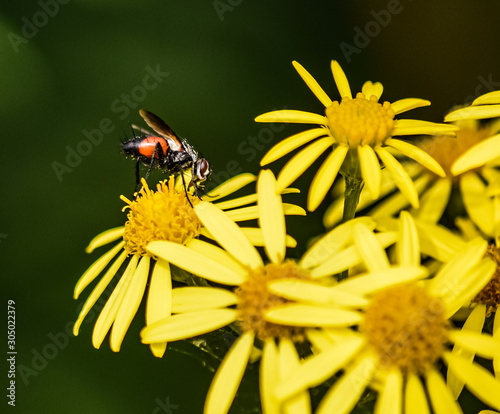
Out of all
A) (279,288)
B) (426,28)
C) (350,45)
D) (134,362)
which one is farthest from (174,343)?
(426,28)

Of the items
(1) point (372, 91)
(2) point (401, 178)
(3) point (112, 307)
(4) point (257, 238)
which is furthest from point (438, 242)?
(3) point (112, 307)

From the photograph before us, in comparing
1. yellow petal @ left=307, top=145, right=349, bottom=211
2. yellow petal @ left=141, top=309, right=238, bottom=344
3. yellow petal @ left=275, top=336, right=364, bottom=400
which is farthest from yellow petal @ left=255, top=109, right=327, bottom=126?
yellow petal @ left=275, top=336, right=364, bottom=400

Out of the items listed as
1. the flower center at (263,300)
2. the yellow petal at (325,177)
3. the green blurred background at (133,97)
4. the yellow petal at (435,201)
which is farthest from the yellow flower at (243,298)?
the green blurred background at (133,97)

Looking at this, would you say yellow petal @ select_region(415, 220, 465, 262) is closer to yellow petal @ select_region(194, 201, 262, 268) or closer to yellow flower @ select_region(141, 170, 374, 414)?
yellow flower @ select_region(141, 170, 374, 414)

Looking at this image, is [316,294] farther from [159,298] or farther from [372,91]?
[372,91]

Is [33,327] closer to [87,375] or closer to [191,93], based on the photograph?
[87,375]

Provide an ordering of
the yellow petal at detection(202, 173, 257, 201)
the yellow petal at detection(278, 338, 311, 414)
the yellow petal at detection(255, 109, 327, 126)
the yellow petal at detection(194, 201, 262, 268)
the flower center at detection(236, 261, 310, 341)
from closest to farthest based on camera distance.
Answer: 1. the yellow petal at detection(278, 338, 311, 414)
2. the flower center at detection(236, 261, 310, 341)
3. the yellow petal at detection(194, 201, 262, 268)
4. the yellow petal at detection(255, 109, 327, 126)
5. the yellow petal at detection(202, 173, 257, 201)
